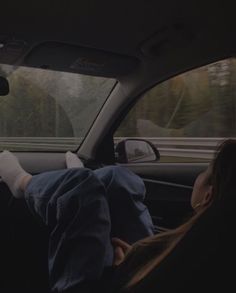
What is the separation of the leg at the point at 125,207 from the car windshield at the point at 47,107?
3.00 ft

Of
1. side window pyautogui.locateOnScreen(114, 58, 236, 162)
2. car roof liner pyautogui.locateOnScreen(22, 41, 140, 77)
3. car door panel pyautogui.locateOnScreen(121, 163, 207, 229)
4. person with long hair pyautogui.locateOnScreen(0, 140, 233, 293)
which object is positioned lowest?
car door panel pyautogui.locateOnScreen(121, 163, 207, 229)

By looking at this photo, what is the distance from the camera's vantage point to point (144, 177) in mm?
3422

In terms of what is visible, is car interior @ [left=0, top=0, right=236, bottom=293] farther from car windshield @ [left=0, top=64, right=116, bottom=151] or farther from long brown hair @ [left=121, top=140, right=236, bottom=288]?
long brown hair @ [left=121, top=140, right=236, bottom=288]

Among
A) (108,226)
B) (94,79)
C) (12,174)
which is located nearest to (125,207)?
(108,226)

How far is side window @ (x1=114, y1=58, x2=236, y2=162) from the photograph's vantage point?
286 cm

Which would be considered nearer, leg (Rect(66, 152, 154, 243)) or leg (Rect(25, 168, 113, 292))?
leg (Rect(25, 168, 113, 292))

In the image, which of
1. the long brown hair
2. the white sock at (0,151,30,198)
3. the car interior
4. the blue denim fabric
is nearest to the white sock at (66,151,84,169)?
the car interior

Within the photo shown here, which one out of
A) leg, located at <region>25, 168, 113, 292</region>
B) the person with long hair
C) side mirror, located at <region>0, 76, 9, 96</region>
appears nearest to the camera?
the person with long hair

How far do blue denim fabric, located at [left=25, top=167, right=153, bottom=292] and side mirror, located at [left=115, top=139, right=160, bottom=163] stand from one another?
1229mm

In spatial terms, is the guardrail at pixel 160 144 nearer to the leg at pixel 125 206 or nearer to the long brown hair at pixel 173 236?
the leg at pixel 125 206

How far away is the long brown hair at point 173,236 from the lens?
45.7 inches

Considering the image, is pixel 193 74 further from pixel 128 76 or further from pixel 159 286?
pixel 159 286

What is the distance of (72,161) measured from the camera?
10.4ft

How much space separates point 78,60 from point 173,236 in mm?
1925
